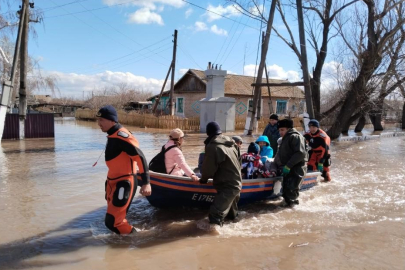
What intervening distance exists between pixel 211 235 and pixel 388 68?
58.8ft

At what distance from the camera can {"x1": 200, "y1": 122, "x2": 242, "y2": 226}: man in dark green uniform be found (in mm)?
5105

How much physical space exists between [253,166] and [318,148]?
2584 mm

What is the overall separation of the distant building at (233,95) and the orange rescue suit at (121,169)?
82.4 ft

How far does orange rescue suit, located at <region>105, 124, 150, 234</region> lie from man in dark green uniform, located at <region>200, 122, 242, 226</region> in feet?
3.34


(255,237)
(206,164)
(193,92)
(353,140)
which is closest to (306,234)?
(255,237)

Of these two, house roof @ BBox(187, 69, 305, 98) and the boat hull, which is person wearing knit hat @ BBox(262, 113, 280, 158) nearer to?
the boat hull

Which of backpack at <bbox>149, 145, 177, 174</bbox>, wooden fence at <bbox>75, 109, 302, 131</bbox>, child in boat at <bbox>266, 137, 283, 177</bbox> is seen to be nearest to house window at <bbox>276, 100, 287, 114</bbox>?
wooden fence at <bbox>75, 109, 302, 131</bbox>

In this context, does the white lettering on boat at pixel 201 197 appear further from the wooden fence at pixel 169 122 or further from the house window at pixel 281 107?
the house window at pixel 281 107

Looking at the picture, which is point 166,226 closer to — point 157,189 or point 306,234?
point 157,189

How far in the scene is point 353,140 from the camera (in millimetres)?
20594

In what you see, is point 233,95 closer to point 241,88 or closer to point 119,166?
point 241,88

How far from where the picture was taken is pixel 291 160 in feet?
21.0

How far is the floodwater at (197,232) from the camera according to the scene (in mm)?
4387

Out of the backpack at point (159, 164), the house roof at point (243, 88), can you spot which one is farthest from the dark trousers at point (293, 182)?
the house roof at point (243, 88)
